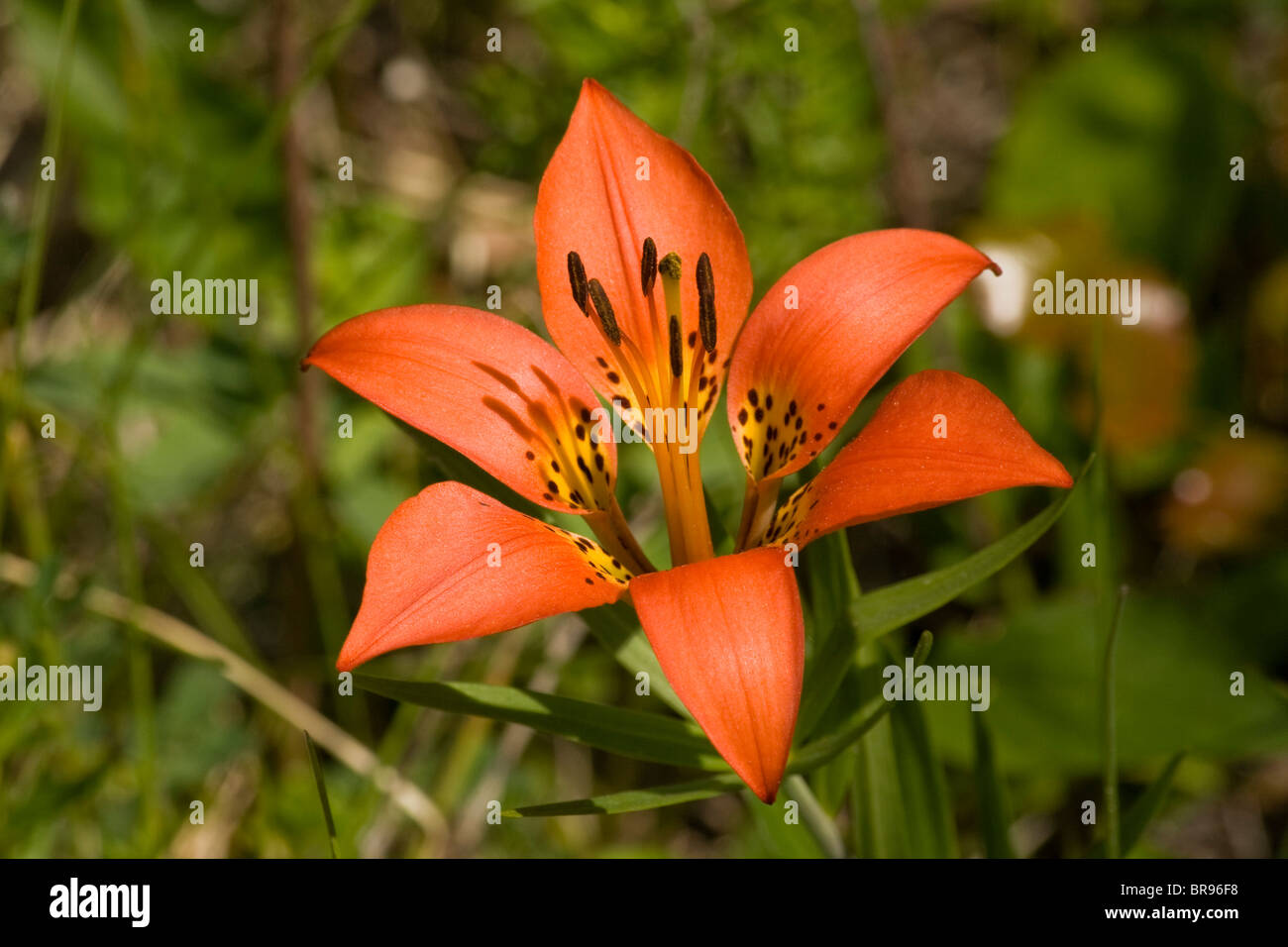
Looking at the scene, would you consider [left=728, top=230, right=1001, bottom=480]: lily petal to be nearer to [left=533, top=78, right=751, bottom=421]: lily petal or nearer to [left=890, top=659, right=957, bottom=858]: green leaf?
[left=533, top=78, right=751, bottom=421]: lily petal

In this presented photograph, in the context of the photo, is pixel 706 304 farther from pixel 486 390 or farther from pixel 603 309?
pixel 486 390

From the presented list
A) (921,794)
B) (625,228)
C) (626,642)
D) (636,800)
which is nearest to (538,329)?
(625,228)

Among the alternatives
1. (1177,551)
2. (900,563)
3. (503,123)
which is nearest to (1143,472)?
(1177,551)

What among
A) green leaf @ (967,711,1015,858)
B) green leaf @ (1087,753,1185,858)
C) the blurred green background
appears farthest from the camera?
the blurred green background

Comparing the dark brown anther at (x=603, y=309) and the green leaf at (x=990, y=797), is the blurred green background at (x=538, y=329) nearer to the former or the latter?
the green leaf at (x=990, y=797)

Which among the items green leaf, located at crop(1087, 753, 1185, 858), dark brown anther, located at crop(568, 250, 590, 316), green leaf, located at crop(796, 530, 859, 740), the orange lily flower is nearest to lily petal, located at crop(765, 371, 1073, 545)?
the orange lily flower
